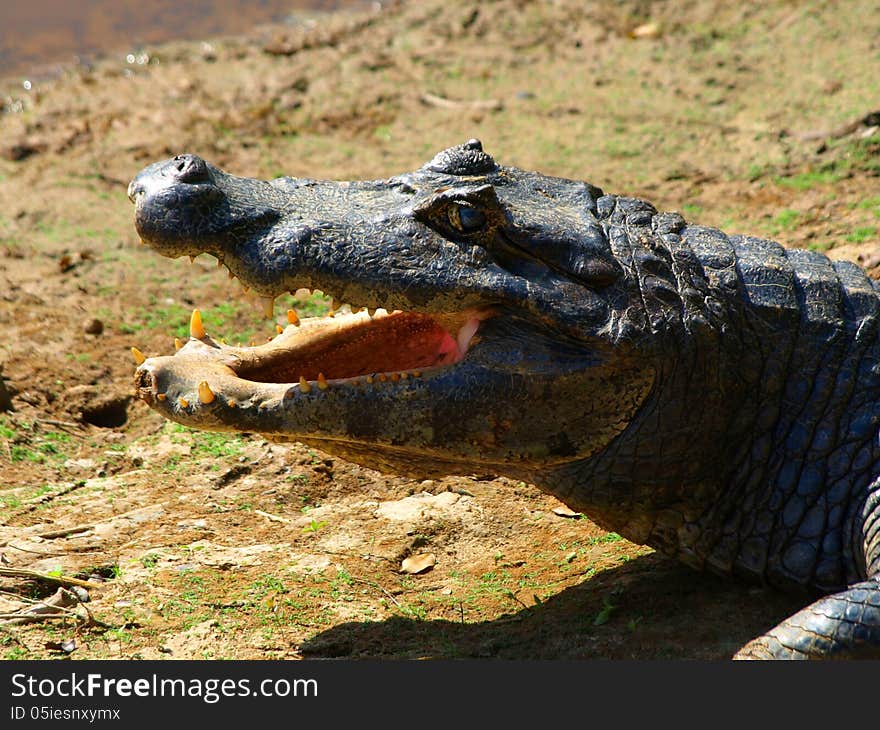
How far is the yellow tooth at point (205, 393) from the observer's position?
388cm

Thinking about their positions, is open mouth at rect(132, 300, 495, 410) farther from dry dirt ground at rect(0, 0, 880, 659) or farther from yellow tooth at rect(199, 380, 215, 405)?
dry dirt ground at rect(0, 0, 880, 659)

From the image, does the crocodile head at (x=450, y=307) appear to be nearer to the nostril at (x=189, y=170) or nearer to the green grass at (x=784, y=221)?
the nostril at (x=189, y=170)

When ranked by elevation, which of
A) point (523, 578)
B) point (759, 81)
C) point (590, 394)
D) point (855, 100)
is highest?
point (759, 81)

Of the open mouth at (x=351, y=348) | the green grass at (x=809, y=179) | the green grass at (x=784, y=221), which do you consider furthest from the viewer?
the green grass at (x=809, y=179)

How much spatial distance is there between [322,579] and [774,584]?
1761 mm

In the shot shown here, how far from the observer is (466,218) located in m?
3.93

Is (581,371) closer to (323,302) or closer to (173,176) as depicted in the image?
(173,176)

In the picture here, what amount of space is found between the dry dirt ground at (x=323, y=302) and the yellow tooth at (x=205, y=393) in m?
0.85

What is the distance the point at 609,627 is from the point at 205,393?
1.65m

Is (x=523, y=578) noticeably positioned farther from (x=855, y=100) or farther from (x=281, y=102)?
(x=281, y=102)

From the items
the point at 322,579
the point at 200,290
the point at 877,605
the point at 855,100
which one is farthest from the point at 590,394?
the point at 855,100

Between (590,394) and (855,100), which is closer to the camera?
(590,394)

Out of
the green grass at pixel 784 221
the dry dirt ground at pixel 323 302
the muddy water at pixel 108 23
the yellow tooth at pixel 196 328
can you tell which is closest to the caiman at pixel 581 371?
the yellow tooth at pixel 196 328

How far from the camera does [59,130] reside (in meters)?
9.64
